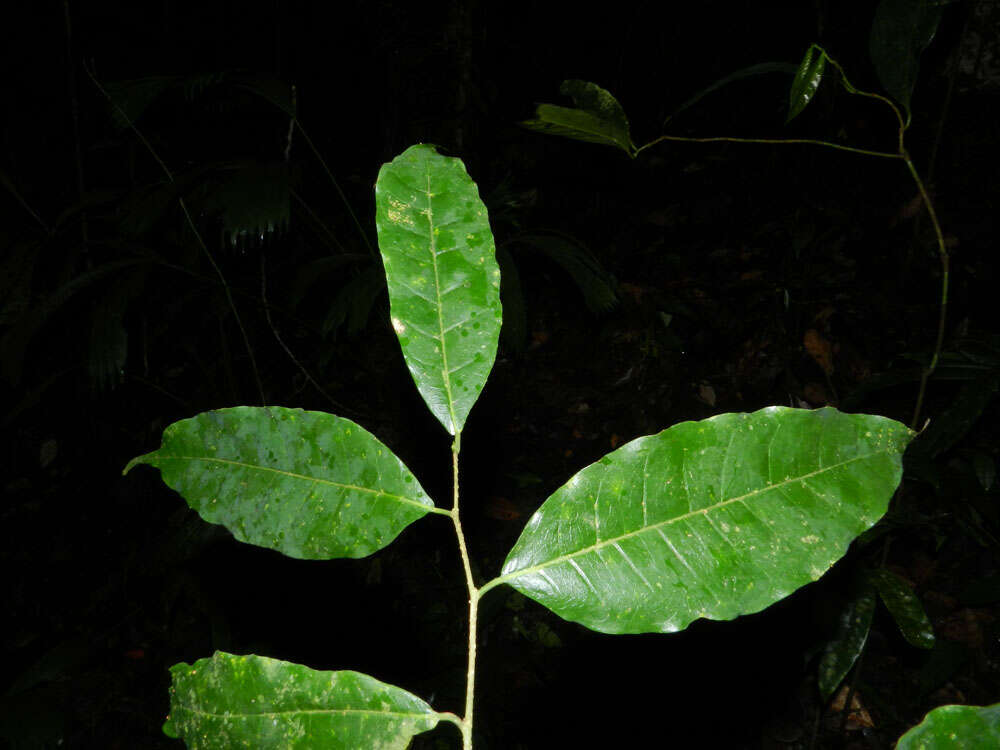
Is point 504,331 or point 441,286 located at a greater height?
point 441,286

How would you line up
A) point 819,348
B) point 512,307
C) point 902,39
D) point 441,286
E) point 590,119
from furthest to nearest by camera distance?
point 819,348 < point 512,307 < point 902,39 < point 590,119 < point 441,286

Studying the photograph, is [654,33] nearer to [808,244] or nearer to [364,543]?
[808,244]

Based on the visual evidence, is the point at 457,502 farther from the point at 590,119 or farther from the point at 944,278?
the point at 944,278

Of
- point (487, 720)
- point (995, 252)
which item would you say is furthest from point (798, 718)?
point (995, 252)

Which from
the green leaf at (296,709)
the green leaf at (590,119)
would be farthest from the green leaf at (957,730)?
the green leaf at (590,119)

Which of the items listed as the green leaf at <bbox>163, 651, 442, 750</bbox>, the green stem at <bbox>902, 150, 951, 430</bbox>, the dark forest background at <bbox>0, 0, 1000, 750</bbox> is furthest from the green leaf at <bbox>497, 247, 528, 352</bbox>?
the green leaf at <bbox>163, 651, 442, 750</bbox>

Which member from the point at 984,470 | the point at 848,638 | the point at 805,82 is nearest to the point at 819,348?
the point at 984,470

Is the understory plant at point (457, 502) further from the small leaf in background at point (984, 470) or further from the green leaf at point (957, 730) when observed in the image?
the small leaf in background at point (984, 470)

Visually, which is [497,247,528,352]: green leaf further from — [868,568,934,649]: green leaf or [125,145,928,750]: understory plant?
[125,145,928,750]: understory plant
